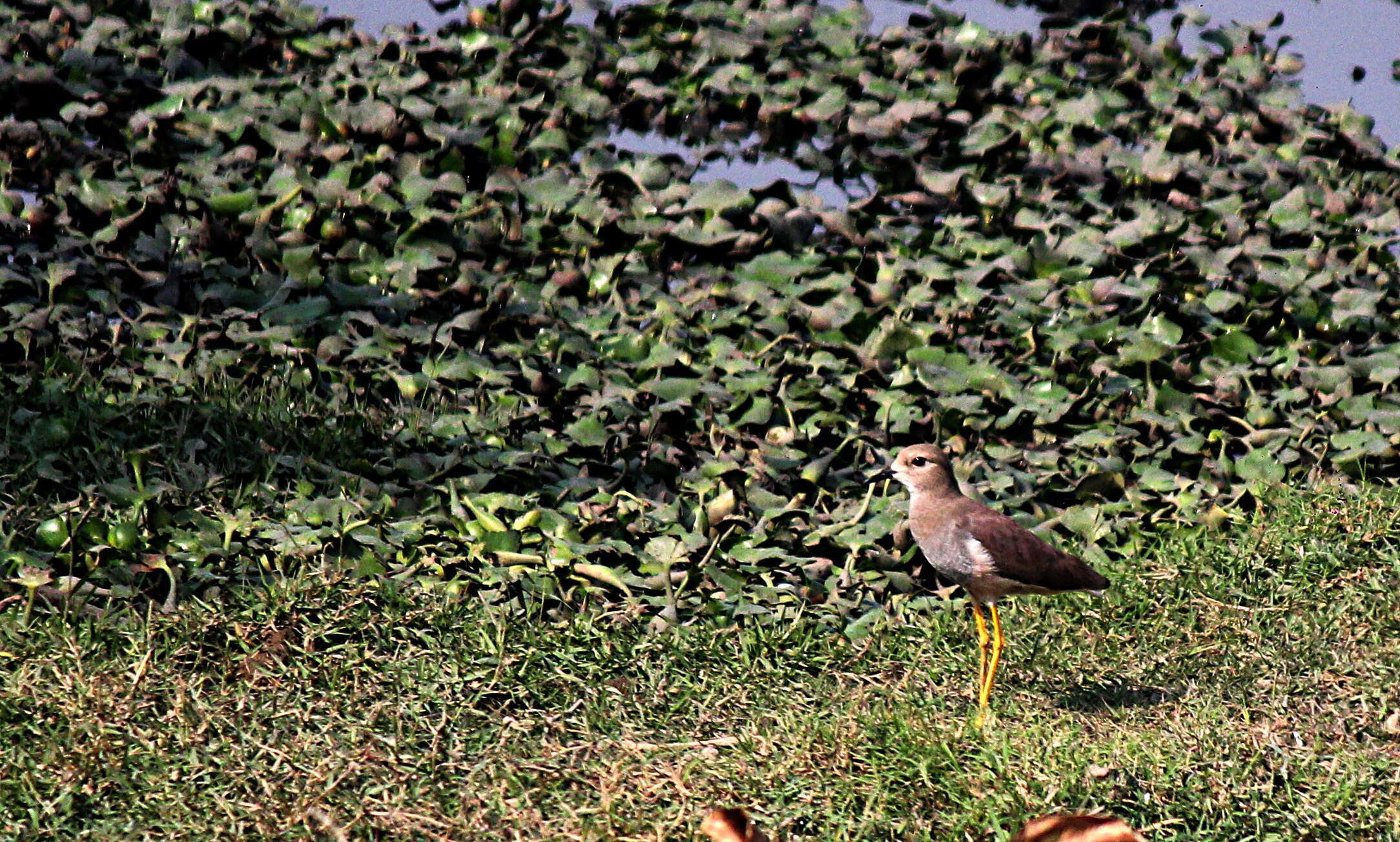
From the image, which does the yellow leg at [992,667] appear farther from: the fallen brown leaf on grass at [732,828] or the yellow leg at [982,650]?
the fallen brown leaf on grass at [732,828]

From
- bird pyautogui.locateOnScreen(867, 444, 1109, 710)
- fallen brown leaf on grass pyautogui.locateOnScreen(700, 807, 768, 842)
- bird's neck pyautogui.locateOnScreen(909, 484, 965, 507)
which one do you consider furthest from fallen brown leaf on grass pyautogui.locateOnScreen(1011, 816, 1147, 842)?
bird's neck pyautogui.locateOnScreen(909, 484, 965, 507)

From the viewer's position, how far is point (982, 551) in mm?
4750

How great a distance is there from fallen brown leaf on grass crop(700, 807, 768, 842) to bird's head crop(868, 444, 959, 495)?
1.72 metres

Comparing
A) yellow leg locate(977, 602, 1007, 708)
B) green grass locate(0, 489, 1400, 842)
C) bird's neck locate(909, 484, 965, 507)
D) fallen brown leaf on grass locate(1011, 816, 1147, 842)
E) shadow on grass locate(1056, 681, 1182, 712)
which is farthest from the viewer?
bird's neck locate(909, 484, 965, 507)

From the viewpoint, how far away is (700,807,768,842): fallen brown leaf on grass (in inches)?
141

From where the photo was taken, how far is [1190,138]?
28.5ft

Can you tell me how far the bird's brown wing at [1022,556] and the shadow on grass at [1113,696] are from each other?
1.17 ft

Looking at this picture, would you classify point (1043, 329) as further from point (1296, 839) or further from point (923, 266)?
point (1296, 839)

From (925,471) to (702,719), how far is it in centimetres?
111

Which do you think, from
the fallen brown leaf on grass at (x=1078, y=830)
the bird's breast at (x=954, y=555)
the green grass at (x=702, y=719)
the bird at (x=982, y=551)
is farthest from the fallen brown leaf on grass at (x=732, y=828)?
the bird's breast at (x=954, y=555)

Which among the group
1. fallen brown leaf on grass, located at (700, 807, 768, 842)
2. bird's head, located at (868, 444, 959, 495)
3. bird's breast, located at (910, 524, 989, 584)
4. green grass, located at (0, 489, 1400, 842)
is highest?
bird's head, located at (868, 444, 959, 495)

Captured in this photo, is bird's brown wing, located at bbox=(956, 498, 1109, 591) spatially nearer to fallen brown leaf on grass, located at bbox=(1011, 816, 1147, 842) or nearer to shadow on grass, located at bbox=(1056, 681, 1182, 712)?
shadow on grass, located at bbox=(1056, 681, 1182, 712)

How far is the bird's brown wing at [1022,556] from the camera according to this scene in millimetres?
4754

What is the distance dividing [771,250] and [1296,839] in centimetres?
431
